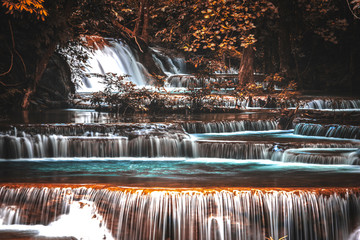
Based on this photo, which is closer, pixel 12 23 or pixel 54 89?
pixel 12 23

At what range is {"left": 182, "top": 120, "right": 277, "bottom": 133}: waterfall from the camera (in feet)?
40.0

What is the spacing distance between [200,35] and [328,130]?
734cm

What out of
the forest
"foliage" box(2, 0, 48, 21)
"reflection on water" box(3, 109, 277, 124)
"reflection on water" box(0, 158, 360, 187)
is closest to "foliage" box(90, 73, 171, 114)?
"reflection on water" box(3, 109, 277, 124)

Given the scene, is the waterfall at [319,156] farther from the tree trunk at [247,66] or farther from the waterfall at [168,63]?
the waterfall at [168,63]

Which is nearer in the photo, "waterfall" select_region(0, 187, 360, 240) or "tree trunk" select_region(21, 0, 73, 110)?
"waterfall" select_region(0, 187, 360, 240)

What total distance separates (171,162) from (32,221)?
370 centimetres

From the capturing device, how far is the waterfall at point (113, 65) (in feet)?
68.1

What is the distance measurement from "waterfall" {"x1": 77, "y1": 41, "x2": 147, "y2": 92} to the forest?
0.71 m

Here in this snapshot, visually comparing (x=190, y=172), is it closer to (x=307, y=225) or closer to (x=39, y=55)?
(x=307, y=225)

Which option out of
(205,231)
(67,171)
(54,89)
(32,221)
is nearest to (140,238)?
(205,231)

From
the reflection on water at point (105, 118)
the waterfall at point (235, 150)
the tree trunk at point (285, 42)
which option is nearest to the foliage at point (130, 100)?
the reflection on water at point (105, 118)

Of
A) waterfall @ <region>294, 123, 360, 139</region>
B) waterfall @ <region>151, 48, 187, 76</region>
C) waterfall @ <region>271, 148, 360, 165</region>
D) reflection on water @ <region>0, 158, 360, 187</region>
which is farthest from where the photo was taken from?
waterfall @ <region>151, 48, 187, 76</region>

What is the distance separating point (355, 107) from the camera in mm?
16672

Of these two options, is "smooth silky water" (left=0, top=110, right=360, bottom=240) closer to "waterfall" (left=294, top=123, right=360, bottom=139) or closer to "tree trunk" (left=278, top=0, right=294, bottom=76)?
"waterfall" (left=294, top=123, right=360, bottom=139)
